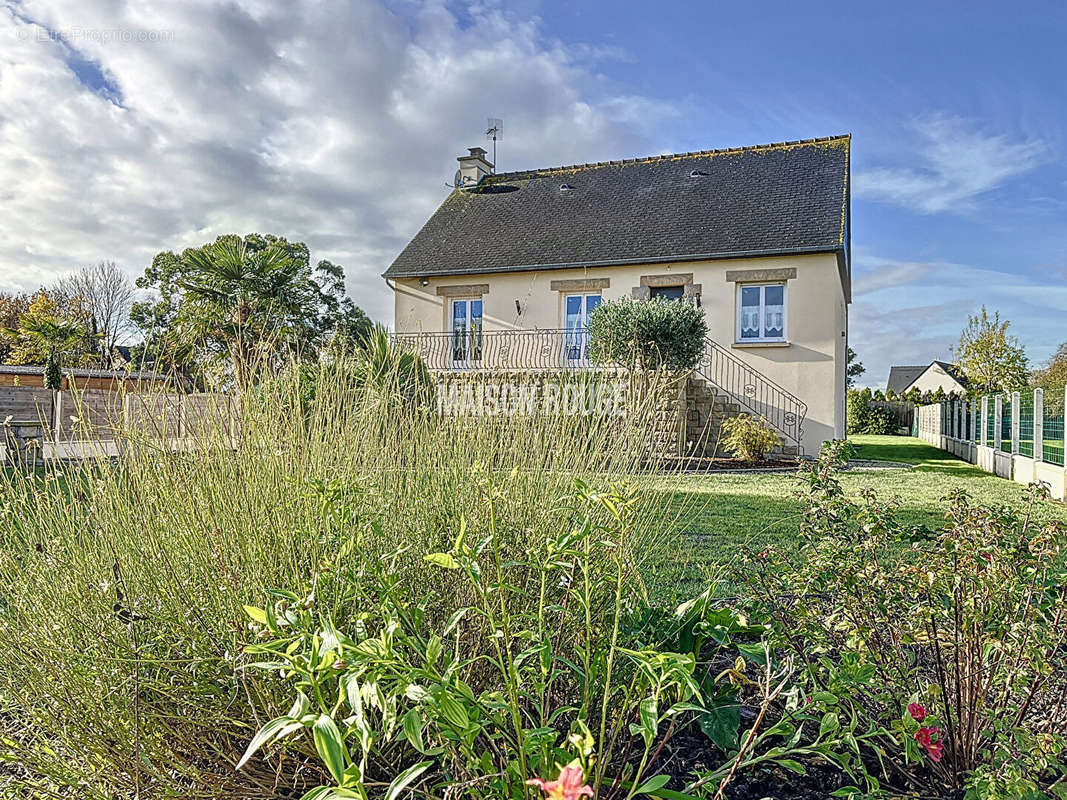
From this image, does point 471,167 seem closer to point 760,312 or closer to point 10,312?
point 760,312

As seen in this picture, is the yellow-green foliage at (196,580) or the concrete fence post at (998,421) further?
the concrete fence post at (998,421)

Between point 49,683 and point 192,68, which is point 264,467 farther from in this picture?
point 192,68

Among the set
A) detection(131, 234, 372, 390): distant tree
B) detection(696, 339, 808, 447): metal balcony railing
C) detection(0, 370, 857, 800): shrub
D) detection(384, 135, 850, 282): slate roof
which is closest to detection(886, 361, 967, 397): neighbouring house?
detection(384, 135, 850, 282): slate roof

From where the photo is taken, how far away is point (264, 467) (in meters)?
2.06

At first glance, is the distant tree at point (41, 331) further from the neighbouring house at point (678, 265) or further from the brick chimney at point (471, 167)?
the brick chimney at point (471, 167)

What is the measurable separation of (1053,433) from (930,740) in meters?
9.27

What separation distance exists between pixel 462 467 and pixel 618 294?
12.9 meters

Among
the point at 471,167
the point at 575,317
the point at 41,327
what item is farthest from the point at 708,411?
the point at 41,327

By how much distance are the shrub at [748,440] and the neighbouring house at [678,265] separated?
137 centimetres

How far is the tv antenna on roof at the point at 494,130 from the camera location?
763 inches

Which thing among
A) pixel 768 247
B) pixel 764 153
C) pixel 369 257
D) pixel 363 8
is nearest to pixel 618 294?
pixel 768 247

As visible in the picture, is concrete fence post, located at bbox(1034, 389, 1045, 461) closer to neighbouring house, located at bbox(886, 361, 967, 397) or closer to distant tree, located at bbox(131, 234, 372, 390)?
distant tree, located at bbox(131, 234, 372, 390)

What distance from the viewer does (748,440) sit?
1153cm

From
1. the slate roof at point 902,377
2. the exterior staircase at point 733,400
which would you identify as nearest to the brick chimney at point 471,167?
the exterior staircase at point 733,400
